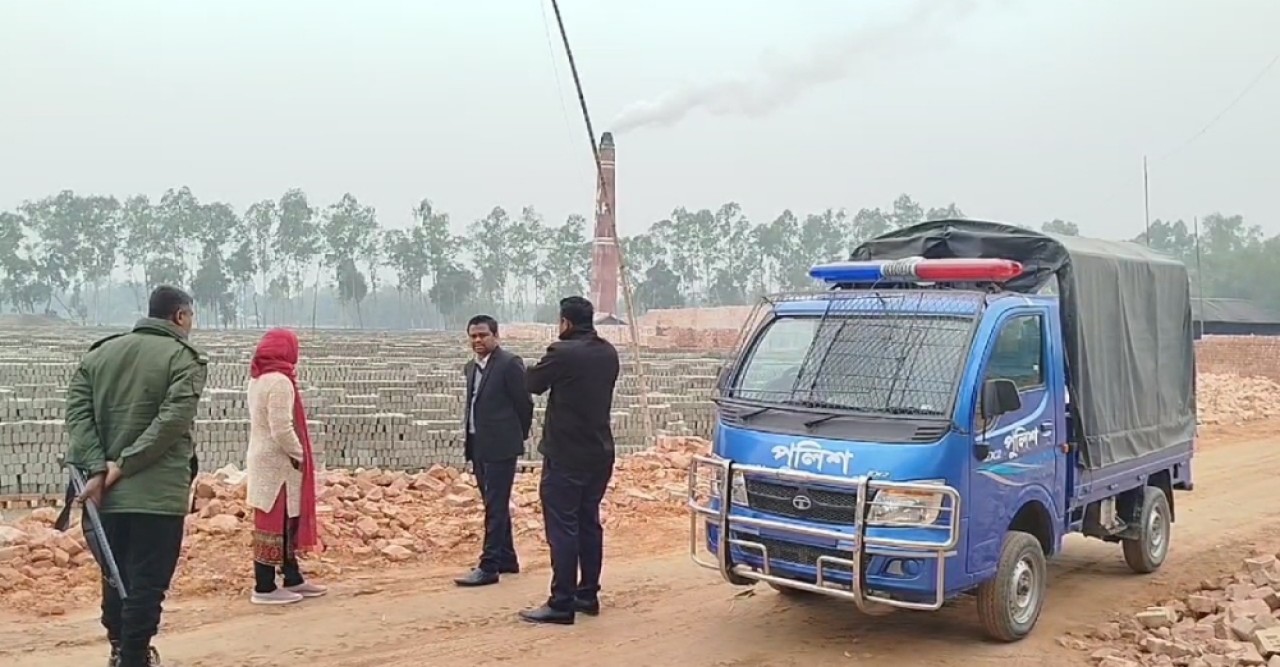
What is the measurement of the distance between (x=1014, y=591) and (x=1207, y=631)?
1127mm

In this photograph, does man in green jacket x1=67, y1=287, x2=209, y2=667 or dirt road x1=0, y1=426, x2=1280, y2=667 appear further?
dirt road x1=0, y1=426, x2=1280, y2=667

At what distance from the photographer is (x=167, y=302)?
511 centimetres

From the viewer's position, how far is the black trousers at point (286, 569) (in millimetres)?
6613

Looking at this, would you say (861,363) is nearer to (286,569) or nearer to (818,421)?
(818,421)

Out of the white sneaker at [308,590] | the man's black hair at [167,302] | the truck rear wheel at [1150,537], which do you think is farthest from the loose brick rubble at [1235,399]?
the man's black hair at [167,302]

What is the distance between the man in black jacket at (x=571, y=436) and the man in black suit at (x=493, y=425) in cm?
75

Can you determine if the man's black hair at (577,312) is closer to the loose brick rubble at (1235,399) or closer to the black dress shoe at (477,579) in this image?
the black dress shoe at (477,579)

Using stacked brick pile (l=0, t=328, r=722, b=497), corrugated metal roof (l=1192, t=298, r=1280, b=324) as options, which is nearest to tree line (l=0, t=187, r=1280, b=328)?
corrugated metal roof (l=1192, t=298, r=1280, b=324)

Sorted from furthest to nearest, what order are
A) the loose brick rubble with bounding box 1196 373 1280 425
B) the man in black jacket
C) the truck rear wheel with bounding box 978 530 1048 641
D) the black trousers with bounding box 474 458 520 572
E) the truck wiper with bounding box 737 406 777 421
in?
the loose brick rubble with bounding box 1196 373 1280 425, the black trousers with bounding box 474 458 520 572, the man in black jacket, the truck wiper with bounding box 737 406 777 421, the truck rear wheel with bounding box 978 530 1048 641

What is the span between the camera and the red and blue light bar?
Answer: 627cm

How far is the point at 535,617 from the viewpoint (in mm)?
6250

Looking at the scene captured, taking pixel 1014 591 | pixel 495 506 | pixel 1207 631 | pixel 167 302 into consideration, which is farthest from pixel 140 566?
pixel 1207 631

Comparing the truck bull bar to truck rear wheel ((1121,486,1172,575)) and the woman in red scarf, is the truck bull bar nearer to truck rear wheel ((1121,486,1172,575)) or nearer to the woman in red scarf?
the woman in red scarf

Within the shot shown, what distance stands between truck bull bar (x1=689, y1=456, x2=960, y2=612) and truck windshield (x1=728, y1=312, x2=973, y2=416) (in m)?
0.51
